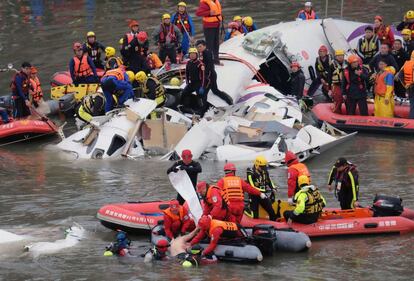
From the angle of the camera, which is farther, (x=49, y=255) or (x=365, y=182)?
(x=365, y=182)

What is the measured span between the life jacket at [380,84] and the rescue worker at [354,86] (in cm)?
21

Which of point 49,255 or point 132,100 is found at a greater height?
point 132,100

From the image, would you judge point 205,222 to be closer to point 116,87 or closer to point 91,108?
point 116,87

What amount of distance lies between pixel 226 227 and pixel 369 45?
1011 centimetres

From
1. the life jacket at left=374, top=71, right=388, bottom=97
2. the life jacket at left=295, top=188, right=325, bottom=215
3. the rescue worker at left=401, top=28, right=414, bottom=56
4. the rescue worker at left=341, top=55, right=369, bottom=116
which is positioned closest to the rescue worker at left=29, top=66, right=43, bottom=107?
the rescue worker at left=341, top=55, right=369, bottom=116

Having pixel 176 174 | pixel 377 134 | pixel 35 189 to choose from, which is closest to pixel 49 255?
pixel 176 174

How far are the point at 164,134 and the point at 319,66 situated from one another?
4.36m

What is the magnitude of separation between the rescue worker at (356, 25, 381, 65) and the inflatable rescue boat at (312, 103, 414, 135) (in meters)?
1.71

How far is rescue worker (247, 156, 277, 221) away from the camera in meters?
14.7

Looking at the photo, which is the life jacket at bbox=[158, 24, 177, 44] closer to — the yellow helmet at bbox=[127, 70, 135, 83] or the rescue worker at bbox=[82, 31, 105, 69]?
the rescue worker at bbox=[82, 31, 105, 69]

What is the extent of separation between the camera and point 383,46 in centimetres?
2145

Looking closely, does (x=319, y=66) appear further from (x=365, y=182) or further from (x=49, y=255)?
(x=49, y=255)

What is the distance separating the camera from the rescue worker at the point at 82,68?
22.7m

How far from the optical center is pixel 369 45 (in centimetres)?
2277
